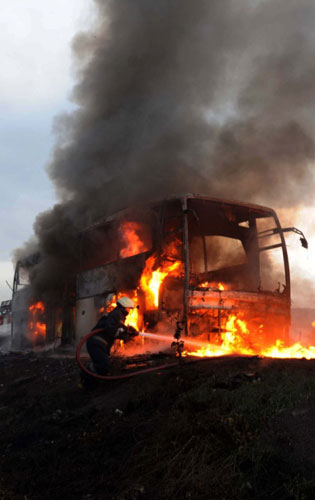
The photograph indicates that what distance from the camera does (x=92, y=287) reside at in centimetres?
1317

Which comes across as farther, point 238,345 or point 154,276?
point 154,276

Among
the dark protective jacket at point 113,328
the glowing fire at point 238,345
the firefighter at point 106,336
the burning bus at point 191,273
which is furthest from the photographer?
the burning bus at point 191,273

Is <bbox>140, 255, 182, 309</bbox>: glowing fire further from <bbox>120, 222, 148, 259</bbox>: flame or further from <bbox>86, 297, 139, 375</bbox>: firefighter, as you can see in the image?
<bbox>86, 297, 139, 375</bbox>: firefighter

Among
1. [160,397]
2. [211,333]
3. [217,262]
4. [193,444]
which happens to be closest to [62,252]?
[217,262]

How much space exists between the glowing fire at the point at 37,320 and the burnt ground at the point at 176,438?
36.1 ft

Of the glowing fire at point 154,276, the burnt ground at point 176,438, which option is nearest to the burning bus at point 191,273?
the glowing fire at point 154,276

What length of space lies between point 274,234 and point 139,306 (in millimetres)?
4155

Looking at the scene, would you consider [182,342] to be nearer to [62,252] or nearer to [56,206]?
[62,252]

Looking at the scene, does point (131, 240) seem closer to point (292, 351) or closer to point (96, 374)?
point (292, 351)

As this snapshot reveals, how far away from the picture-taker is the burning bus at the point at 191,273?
30.8ft

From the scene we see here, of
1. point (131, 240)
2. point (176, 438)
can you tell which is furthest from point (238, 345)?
point (176, 438)

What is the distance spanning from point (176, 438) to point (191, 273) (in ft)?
20.0

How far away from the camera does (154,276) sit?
32.9ft

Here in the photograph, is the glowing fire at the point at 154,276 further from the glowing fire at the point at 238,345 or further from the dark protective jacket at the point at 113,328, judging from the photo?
the dark protective jacket at the point at 113,328
